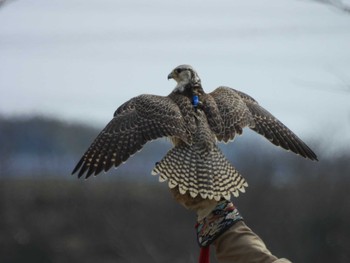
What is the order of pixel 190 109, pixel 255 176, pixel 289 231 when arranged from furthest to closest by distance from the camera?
pixel 289 231
pixel 255 176
pixel 190 109

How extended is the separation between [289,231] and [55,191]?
3.96 meters

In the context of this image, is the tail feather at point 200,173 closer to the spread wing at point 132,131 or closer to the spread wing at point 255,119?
the spread wing at point 132,131

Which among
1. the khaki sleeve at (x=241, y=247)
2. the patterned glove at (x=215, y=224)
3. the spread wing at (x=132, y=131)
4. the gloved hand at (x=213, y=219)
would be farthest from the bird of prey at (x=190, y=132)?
the khaki sleeve at (x=241, y=247)

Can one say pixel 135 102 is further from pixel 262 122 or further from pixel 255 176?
pixel 255 176

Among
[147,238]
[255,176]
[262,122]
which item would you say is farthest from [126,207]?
[262,122]

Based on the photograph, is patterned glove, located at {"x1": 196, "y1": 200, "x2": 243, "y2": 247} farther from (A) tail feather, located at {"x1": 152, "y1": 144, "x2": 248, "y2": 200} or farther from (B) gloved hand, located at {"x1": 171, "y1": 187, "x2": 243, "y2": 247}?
(A) tail feather, located at {"x1": 152, "y1": 144, "x2": 248, "y2": 200}

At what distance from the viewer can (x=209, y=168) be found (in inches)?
257

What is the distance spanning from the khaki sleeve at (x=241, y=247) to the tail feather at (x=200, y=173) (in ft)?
1.21

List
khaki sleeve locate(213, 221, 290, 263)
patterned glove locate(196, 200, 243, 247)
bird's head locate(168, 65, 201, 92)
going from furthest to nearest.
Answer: bird's head locate(168, 65, 201, 92) < patterned glove locate(196, 200, 243, 247) < khaki sleeve locate(213, 221, 290, 263)

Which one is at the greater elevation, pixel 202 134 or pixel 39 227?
pixel 202 134

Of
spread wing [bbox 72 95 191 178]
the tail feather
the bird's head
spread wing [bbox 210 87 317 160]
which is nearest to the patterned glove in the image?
the tail feather

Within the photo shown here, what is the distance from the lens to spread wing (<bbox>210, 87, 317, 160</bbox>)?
7098 mm

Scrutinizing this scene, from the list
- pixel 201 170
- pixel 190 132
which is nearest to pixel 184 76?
pixel 190 132

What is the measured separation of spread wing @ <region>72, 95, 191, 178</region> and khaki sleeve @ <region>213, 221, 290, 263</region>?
3.67ft
